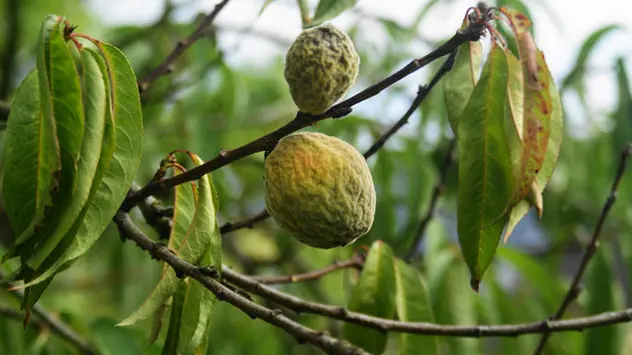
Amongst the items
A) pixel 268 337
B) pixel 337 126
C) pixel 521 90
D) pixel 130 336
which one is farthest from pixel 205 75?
pixel 521 90

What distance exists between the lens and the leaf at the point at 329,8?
3.81 feet

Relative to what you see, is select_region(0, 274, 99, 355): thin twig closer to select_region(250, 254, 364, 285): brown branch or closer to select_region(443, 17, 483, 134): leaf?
select_region(250, 254, 364, 285): brown branch

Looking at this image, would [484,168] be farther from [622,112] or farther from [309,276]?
[622,112]

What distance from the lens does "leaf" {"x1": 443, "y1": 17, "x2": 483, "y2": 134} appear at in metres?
1.10

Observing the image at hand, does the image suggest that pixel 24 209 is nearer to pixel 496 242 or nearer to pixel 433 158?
pixel 496 242

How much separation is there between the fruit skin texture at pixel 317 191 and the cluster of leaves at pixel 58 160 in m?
0.23

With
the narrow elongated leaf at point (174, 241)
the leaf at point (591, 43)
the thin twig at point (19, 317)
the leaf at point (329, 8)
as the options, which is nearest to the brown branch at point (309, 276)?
the narrow elongated leaf at point (174, 241)

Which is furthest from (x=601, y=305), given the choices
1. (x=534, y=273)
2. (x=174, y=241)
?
(x=174, y=241)

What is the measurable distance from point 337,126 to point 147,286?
1.24 metres

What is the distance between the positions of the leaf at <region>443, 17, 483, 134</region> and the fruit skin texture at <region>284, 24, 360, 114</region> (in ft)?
0.50

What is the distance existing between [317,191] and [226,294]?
20cm

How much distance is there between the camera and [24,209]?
90 cm

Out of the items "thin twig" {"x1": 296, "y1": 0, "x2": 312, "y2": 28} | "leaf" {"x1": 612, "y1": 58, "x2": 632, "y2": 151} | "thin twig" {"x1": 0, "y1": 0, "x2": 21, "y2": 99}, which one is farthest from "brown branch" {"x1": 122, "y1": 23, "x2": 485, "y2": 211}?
"thin twig" {"x1": 0, "y1": 0, "x2": 21, "y2": 99}

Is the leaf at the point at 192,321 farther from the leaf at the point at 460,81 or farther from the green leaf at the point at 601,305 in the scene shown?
the green leaf at the point at 601,305
